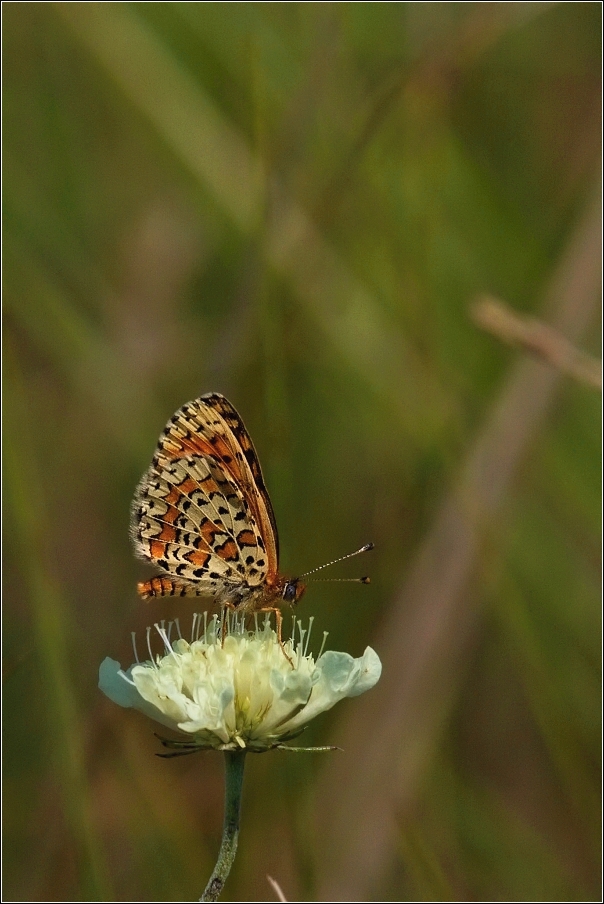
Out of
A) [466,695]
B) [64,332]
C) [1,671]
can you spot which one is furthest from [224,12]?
[466,695]

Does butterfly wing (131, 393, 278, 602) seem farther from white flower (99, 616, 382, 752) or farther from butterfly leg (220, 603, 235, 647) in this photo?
white flower (99, 616, 382, 752)

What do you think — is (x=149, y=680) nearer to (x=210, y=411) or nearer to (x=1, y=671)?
(x=210, y=411)

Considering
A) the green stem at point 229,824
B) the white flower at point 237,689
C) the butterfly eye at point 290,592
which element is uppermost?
the butterfly eye at point 290,592

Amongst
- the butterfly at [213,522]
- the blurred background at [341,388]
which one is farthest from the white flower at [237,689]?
the blurred background at [341,388]

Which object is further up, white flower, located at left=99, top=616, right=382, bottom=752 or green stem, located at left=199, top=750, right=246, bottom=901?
white flower, located at left=99, top=616, right=382, bottom=752

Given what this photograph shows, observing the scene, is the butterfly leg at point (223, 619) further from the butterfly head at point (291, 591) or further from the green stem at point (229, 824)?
the green stem at point (229, 824)

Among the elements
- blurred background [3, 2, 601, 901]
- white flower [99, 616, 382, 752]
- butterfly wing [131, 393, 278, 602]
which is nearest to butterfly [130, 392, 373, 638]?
butterfly wing [131, 393, 278, 602]
